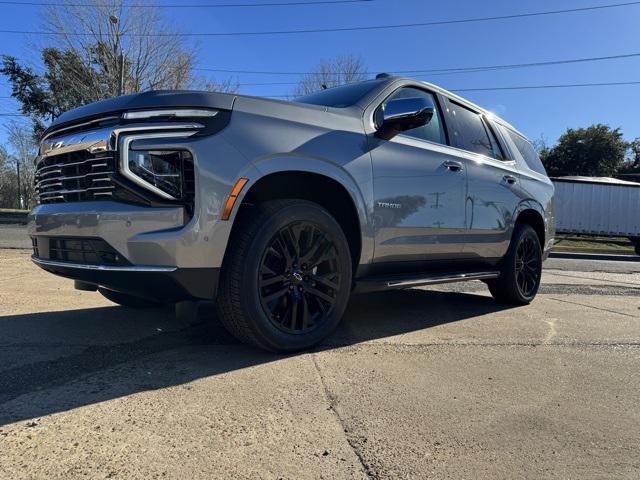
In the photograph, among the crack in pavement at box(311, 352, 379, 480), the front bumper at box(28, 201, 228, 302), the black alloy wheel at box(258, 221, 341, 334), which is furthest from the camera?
the black alloy wheel at box(258, 221, 341, 334)

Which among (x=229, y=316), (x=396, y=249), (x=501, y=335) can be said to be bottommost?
(x=501, y=335)

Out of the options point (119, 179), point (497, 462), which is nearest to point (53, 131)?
point (119, 179)

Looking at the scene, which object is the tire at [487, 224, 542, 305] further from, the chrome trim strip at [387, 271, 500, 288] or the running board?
the running board

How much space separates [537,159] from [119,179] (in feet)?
18.0

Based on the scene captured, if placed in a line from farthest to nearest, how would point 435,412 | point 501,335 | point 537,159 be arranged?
point 537,159
point 501,335
point 435,412

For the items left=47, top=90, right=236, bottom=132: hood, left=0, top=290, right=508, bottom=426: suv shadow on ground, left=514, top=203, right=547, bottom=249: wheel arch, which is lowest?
left=0, top=290, right=508, bottom=426: suv shadow on ground

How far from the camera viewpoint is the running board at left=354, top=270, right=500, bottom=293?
359 centimetres

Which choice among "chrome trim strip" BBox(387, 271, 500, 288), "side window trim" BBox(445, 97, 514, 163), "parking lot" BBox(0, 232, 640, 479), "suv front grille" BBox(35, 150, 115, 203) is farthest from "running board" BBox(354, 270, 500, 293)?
"suv front grille" BBox(35, 150, 115, 203)

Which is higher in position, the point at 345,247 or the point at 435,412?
the point at 345,247

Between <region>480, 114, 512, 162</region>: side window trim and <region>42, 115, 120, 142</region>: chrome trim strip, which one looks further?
<region>480, 114, 512, 162</region>: side window trim

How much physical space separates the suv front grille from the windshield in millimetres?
1826

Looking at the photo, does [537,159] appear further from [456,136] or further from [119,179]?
[119,179]

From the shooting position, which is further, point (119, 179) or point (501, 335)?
point (501, 335)

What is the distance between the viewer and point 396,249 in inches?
150
